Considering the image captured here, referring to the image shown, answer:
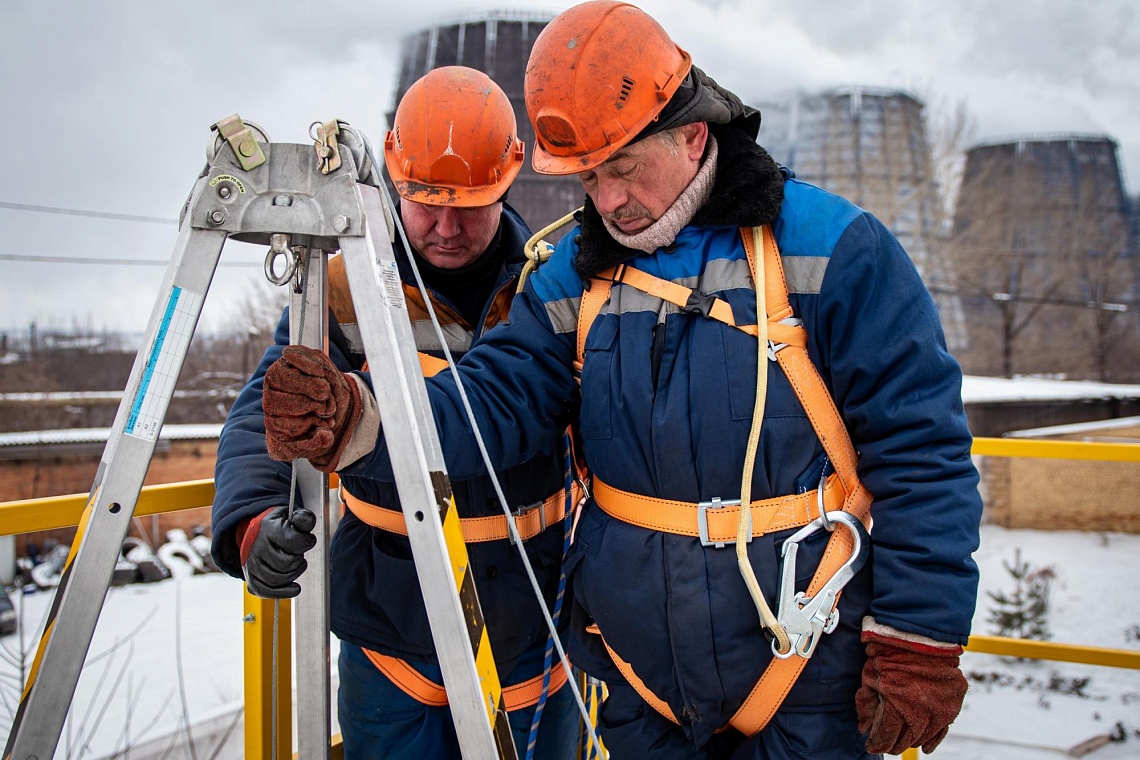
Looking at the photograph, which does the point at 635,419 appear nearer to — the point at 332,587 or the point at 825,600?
the point at 825,600

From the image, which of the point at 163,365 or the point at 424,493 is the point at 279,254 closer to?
the point at 163,365

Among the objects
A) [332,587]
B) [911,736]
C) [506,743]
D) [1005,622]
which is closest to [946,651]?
[911,736]

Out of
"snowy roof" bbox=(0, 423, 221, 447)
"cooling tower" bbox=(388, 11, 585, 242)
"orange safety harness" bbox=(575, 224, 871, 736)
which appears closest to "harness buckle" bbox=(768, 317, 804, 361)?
"orange safety harness" bbox=(575, 224, 871, 736)

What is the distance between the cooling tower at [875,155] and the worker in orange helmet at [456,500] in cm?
2232

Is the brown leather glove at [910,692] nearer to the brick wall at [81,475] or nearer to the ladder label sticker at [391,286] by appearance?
the ladder label sticker at [391,286]

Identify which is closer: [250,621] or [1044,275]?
[250,621]

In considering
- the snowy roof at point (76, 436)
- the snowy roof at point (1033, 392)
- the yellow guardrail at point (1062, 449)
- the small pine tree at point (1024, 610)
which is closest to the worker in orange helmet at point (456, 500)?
the yellow guardrail at point (1062, 449)

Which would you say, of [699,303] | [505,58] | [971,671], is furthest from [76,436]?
[699,303]

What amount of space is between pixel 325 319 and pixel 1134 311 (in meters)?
29.4

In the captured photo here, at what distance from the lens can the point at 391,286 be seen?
1.30 m

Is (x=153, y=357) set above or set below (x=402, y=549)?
above

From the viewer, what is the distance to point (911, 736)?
4.59 feet

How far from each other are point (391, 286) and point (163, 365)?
383 millimetres

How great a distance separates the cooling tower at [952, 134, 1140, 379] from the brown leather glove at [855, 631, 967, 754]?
25.0 m
